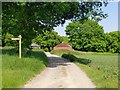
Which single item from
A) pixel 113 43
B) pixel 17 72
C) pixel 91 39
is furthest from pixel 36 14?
pixel 113 43

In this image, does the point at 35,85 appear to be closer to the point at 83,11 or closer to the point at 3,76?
the point at 3,76

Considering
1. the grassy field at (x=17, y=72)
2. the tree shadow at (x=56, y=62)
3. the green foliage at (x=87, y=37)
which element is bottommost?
the tree shadow at (x=56, y=62)

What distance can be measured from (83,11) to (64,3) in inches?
A: 284

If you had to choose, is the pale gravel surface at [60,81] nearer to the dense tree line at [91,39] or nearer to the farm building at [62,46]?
the dense tree line at [91,39]

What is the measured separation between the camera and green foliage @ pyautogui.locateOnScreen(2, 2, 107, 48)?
28.5 m

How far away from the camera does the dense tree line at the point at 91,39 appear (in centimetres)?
10525

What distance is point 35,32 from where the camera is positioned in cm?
3472

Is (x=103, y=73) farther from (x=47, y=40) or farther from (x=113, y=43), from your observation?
(x=113, y=43)

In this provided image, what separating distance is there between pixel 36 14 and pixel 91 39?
77235 millimetres

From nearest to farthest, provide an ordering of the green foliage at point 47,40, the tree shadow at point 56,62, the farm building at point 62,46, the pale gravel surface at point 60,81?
the pale gravel surface at point 60,81 < the tree shadow at point 56,62 < the green foliage at point 47,40 < the farm building at point 62,46

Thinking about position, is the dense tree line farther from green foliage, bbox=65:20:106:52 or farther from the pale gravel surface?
the pale gravel surface

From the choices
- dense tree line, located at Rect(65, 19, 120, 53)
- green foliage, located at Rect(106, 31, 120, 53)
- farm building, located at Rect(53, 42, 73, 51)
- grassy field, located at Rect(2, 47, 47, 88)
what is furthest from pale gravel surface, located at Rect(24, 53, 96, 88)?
farm building, located at Rect(53, 42, 73, 51)

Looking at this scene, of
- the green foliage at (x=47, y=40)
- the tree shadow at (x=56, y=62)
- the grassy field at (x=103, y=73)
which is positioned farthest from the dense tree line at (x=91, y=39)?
the grassy field at (x=103, y=73)

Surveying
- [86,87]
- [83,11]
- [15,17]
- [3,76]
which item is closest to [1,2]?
[15,17]
